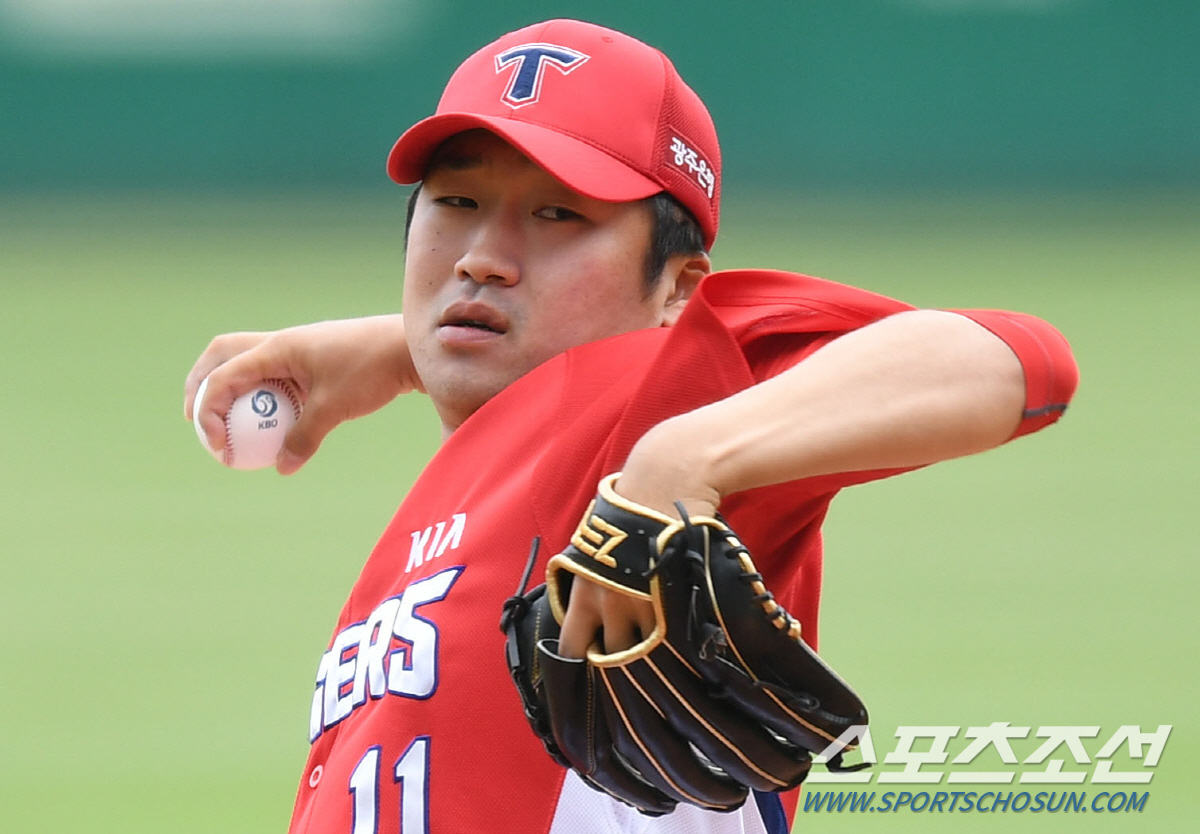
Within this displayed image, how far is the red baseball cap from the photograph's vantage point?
1.50 metres

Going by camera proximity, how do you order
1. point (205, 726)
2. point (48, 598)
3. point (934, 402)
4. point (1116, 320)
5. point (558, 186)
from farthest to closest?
point (1116, 320) → point (48, 598) → point (205, 726) → point (558, 186) → point (934, 402)

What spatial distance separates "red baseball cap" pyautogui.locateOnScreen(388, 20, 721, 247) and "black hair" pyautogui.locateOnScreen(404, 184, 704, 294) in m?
0.01

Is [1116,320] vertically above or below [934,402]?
above

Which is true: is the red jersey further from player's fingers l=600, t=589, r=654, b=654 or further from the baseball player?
player's fingers l=600, t=589, r=654, b=654

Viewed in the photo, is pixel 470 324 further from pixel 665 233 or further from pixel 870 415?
pixel 870 415

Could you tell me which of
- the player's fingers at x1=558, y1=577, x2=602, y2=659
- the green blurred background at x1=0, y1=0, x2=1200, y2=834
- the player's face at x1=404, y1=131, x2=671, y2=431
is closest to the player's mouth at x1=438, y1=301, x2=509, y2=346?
the player's face at x1=404, y1=131, x2=671, y2=431

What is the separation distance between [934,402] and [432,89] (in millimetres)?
12074

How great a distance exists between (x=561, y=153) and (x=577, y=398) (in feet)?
0.80

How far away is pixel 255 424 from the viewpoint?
1998 millimetres

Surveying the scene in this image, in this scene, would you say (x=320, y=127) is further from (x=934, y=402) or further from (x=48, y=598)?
(x=934, y=402)

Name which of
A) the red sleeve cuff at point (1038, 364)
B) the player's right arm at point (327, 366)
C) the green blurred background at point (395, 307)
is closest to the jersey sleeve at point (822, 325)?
the red sleeve cuff at point (1038, 364)

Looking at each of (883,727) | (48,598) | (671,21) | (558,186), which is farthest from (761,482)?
(671,21)

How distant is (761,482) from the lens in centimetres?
104

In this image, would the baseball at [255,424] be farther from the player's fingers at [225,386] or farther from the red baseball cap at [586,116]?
the red baseball cap at [586,116]
